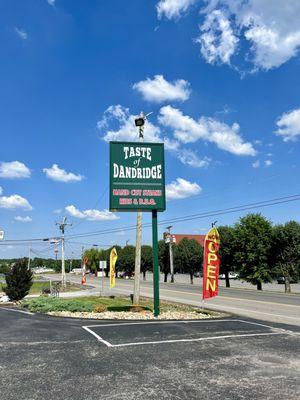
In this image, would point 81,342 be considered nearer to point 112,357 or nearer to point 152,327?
point 112,357

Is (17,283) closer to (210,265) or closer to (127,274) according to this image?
(210,265)

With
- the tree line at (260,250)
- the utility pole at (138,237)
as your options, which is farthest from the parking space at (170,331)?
the tree line at (260,250)

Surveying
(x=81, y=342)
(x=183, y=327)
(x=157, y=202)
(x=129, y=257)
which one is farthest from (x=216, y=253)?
(x=129, y=257)

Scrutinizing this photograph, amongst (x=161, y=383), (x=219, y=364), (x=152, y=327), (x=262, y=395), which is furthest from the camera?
(x=152, y=327)

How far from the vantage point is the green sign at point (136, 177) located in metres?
14.6

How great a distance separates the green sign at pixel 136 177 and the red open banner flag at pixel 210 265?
2274 millimetres

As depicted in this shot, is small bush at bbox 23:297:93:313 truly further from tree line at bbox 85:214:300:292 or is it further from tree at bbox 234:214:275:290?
tree at bbox 234:214:275:290

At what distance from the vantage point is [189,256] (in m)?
71.1

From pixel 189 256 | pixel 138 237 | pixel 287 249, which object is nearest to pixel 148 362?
pixel 138 237

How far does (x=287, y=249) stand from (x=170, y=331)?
1370 inches

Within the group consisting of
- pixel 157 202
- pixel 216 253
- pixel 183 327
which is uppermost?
pixel 157 202

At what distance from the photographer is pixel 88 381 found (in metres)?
6.05

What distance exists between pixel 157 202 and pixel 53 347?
292 inches

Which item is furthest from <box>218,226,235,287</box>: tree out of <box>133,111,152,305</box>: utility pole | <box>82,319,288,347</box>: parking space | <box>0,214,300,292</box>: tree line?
<box>82,319,288,347</box>: parking space
